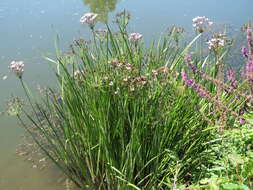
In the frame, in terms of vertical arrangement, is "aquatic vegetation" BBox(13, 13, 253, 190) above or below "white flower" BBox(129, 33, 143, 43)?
below

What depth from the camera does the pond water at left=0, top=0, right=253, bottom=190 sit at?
3.04 m

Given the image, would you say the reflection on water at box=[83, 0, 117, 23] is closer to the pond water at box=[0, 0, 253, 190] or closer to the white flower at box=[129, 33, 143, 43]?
the pond water at box=[0, 0, 253, 190]

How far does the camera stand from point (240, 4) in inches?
366

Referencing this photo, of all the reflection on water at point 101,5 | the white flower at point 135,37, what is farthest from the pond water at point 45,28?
the white flower at point 135,37

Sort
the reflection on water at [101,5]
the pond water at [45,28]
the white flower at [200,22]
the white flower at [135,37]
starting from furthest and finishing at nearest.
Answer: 1. the reflection on water at [101,5]
2. the pond water at [45,28]
3. the white flower at [135,37]
4. the white flower at [200,22]

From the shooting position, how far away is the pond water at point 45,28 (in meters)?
3.04

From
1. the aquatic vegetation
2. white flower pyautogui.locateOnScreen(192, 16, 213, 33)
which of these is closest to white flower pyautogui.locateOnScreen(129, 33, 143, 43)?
the aquatic vegetation

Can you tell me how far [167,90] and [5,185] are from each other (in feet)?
6.25

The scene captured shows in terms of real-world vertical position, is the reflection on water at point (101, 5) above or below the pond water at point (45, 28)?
above

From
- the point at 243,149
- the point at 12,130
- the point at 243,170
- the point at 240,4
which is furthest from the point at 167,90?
the point at 240,4

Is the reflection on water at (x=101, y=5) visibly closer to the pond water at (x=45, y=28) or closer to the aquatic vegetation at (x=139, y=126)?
the pond water at (x=45, y=28)

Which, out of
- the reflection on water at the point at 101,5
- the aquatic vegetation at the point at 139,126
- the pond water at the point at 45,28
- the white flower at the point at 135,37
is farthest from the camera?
the reflection on water at the point at 101,5

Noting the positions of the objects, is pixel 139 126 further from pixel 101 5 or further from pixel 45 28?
pixel 101 5

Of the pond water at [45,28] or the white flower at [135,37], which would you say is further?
the pond water at [45,28]
